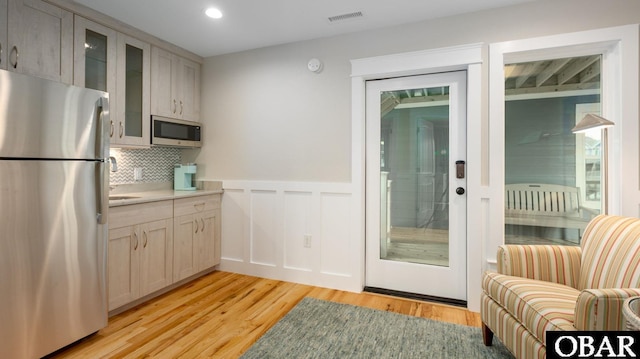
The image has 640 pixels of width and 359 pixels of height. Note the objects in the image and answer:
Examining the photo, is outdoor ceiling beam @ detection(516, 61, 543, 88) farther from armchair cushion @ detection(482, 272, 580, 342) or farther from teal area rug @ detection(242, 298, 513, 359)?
teal area rug @ detection(242, 298, 513, 359)

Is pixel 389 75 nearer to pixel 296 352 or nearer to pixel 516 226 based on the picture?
pixel 516 226

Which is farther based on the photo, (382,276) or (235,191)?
(235,191)

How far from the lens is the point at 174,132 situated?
3.27 m

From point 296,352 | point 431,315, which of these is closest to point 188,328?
point 296,352

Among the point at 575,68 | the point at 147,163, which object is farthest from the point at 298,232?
the point at 575,68

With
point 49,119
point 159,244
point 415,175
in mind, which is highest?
point 49,119

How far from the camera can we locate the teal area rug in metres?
1.95

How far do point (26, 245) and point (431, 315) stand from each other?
8.79 ft

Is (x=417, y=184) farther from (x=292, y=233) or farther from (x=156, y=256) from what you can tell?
(x=156, y=256)

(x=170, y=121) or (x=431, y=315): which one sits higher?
(x=170, y=121)

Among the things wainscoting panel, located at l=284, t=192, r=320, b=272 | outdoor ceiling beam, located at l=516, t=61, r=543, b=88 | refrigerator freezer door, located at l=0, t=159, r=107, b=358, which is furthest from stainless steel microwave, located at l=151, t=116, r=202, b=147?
outdoor ceiling beam, located at l=516, t=61, r=543, b=88

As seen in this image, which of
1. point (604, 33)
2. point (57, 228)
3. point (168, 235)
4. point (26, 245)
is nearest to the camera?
point (26, 245)

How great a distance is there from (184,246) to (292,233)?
104 centimetres

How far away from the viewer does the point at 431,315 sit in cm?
248
